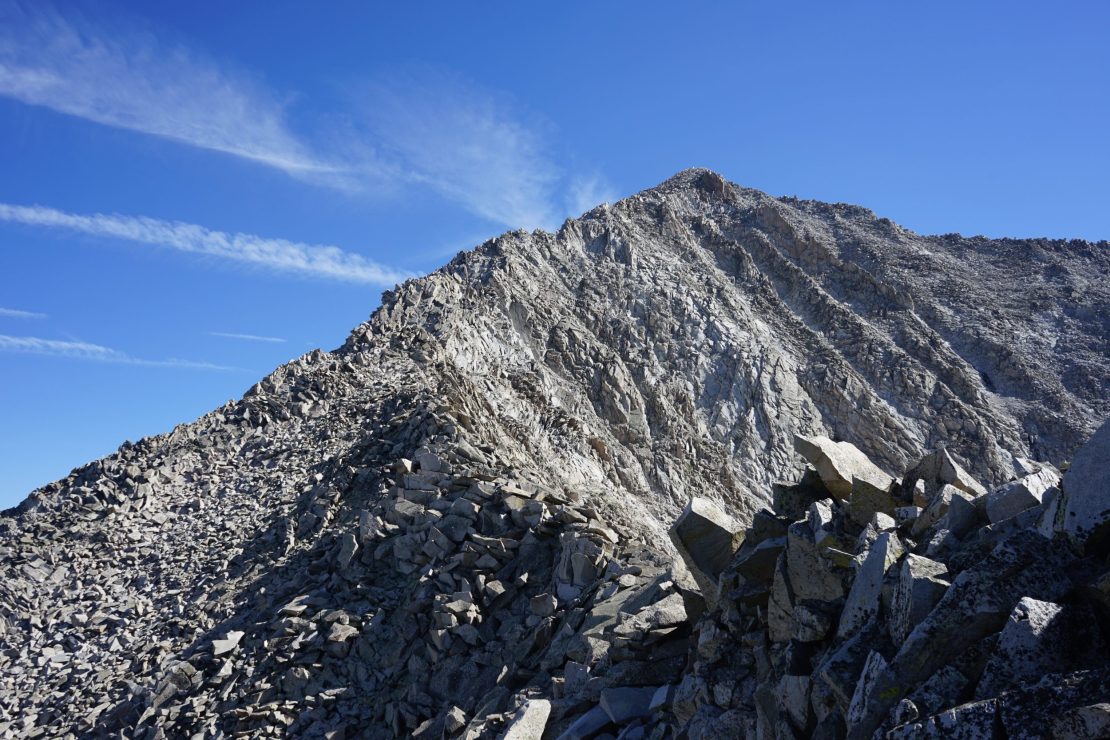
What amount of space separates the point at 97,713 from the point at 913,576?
670 inches

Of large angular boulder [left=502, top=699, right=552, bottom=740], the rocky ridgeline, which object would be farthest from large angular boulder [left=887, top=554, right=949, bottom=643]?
large angular boulder [left=502, top=699, right=552, bottom=740]

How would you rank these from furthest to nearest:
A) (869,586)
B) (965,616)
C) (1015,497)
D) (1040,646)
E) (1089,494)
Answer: (1015,497) < (869,586) < (1089,494) < (965,616) < (1040,646)

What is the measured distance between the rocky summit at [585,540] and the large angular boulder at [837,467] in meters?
0.07

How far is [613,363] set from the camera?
45000 mm

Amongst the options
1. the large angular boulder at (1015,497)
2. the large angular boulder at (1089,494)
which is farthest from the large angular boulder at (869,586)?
the large angular boulder at (1089,494)

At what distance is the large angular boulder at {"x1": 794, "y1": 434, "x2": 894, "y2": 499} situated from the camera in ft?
32.7

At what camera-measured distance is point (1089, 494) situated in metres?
6.14

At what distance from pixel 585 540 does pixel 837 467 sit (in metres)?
6.14

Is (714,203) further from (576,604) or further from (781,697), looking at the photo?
(781,697)

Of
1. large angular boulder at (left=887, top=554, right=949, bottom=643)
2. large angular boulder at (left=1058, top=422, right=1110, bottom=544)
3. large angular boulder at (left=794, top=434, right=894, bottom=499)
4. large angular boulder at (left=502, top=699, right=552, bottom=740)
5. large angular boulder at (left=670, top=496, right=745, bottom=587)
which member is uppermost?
large angular boulder at (left=794, top=434, right=894, bottom=499)

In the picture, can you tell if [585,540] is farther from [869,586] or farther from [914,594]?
[914,594]

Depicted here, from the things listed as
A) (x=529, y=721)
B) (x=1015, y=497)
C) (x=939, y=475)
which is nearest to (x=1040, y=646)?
(x=1015, y=497)

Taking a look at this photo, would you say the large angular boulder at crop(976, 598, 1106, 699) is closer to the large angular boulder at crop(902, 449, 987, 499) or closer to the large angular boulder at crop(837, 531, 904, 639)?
the large angular boulder at crop(837, 531, 904, 639)

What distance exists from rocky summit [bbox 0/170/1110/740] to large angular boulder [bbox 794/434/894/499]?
7 cm
